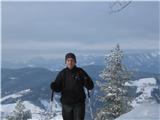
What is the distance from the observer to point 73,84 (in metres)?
11.8

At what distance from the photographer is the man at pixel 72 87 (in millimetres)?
11766

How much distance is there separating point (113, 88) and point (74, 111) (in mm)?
27681

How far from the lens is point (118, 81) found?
39906 mm

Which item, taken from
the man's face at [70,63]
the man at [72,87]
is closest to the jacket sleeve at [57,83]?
the man at [72,87]

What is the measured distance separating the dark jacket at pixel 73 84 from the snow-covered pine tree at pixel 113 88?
2685cm

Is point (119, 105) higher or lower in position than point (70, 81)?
lower

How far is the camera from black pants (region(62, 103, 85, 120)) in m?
11.9

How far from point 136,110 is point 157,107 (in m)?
0.66

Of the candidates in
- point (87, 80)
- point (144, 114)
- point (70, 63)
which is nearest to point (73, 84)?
point (87, 80)

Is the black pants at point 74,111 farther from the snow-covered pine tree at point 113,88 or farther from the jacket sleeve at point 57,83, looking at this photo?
the snow-covered pine tree at point 113,88

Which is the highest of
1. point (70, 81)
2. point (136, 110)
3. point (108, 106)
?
point (70, 81)

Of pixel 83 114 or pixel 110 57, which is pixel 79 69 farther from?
pixel 110 57

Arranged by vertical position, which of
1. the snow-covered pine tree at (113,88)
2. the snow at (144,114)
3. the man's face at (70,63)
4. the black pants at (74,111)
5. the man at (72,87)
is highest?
the man's face at (70,63)

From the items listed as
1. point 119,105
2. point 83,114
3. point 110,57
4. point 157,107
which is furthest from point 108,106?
point 83,114
